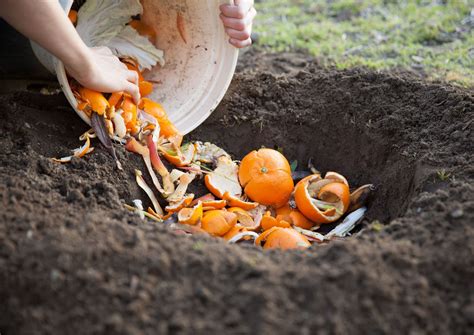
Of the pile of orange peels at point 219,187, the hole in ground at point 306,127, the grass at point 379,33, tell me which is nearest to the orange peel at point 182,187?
the pile of orange peels at point 219,187

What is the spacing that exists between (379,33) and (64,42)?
12.0 ft

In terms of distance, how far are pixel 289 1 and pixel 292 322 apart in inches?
213

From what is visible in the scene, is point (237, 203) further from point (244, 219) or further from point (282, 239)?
point (282, 239)

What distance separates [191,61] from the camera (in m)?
3.95

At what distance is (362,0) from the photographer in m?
6.58

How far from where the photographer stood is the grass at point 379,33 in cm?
502

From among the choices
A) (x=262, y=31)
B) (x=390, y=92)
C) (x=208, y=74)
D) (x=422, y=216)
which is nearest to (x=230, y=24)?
(x=208, y=74)

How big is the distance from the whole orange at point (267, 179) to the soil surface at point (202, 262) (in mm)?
516

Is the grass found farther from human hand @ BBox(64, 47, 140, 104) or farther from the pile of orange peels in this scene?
human hand @ BBox(64, 47, 140, 104)

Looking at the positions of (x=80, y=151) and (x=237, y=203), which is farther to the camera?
(x=237, y=203)

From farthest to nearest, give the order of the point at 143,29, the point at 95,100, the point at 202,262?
1. the point at 143,29
2. the point at 95,100
3. the point at 202,262

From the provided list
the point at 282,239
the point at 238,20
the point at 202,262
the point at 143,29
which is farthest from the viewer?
the point at 143,29

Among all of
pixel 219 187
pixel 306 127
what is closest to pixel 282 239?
pixel 219 187

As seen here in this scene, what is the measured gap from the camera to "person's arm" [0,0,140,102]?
107 inches
